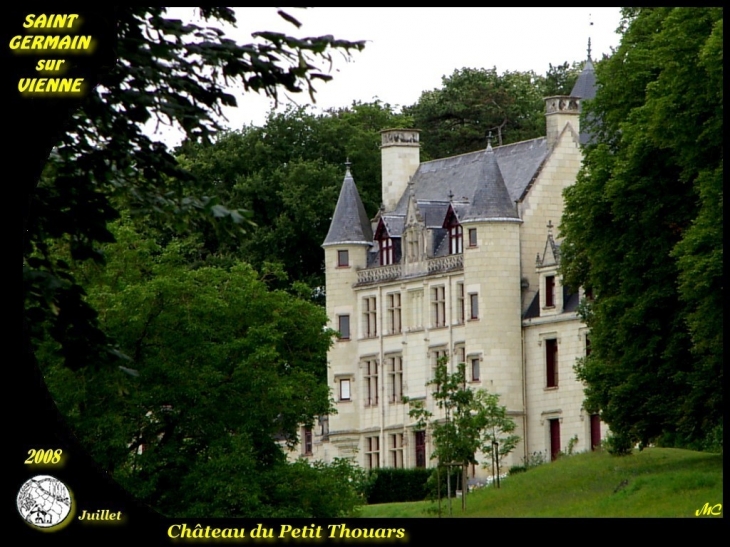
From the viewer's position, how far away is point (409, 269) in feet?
210

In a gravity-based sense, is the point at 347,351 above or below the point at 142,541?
above

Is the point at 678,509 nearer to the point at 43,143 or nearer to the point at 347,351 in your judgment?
the point at 43,143

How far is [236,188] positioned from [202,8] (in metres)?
50.1

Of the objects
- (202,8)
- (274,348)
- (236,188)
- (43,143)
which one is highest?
(236,188)

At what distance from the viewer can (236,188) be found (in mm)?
62375

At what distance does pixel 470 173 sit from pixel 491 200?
16.7ft

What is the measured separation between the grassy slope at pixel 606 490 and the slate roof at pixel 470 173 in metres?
14.9

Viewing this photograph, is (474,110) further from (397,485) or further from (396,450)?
(397,485)

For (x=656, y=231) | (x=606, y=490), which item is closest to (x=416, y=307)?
(x=606, y=490)

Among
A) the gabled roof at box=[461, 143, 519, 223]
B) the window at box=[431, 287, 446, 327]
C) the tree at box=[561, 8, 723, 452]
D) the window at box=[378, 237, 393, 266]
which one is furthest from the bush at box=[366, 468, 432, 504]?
the tree at box=[561, 8, 723, 452]

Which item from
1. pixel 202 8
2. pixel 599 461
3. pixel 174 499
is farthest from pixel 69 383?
pixel 202 8

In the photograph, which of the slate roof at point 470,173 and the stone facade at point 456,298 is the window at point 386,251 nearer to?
the stone facade at point 456,298

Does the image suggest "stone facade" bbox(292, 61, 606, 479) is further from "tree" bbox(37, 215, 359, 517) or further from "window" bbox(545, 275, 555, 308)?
"tree" bbox(37, 215, 359, 517)

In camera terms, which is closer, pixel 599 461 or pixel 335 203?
pixel 599 461
